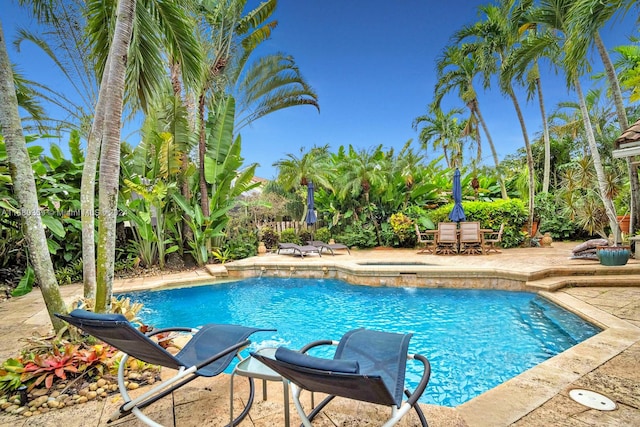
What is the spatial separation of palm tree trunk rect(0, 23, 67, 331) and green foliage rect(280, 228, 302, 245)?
36.0ft

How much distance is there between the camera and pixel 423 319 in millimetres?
5617

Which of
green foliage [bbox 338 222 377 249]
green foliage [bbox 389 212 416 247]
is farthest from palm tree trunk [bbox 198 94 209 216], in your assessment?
green foliage [bbox 389 212 416 247]

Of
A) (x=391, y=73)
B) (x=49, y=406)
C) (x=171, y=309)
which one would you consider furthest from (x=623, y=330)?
(x=391, y=73)

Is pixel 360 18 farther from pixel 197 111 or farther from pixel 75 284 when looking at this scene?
pixel 75 284

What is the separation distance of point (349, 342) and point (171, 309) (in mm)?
5374

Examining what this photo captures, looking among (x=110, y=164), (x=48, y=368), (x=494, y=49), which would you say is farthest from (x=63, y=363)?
(x=494, y=49)

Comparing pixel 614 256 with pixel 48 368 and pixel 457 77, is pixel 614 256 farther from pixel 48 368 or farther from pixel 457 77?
pixel 457 77

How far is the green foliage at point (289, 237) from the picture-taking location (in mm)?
14328

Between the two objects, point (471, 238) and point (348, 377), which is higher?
point (471, 238)

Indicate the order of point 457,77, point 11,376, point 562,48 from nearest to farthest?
1. point 11,376
2. point 562,48
3. point 457,77

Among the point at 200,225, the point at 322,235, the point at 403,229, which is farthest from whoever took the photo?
the point at 322,235

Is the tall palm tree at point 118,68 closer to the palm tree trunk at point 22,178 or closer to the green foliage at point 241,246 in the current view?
the palm tree trunk at point 22,178

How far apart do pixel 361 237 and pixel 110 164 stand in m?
11.1

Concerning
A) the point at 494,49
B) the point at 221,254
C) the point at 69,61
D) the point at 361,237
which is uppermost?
the point at 494,49
